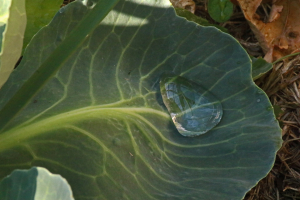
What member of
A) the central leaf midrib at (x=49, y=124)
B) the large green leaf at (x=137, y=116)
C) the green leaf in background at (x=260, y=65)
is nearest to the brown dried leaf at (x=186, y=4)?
the green leaf in background at (x=260, y=65)

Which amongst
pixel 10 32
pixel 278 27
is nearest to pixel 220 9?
pixel 278 27

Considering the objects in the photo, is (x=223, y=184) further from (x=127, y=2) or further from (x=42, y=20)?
(x=42, y=20)

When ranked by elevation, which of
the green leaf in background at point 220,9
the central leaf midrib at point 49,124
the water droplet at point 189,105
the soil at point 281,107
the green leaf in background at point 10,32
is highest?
the green leaf in background at point 10,32

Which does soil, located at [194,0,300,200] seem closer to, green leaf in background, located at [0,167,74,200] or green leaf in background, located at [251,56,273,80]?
green leaf in background, located at [251,56,273,80]

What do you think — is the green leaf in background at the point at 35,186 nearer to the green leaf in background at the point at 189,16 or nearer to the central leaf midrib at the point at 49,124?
the central leaf midrib at the point at 49,124

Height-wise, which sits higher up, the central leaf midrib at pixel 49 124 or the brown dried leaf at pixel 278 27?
the central leaf midrib at pixel 49 124

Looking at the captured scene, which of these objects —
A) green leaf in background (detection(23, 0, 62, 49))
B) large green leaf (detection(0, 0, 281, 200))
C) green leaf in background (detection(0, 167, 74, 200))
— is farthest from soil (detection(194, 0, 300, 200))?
green leaf in background (detection(0, 167, 74, 200))
